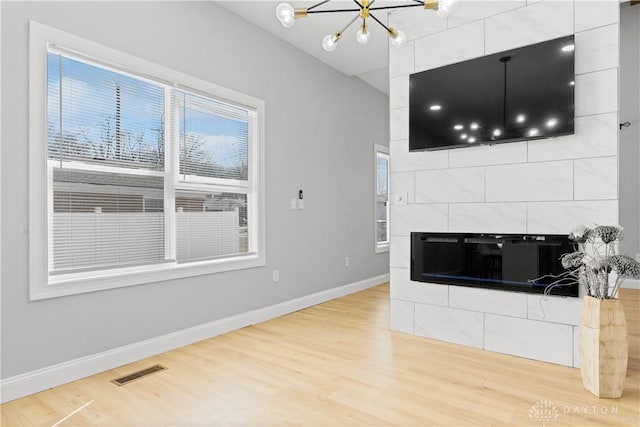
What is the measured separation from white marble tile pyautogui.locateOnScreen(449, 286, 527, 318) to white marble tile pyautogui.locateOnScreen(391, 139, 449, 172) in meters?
1.08

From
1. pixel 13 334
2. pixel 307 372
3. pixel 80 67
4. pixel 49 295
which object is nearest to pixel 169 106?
pixel 80 67

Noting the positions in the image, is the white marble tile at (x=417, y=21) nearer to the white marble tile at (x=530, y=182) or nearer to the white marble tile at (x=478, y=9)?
the white marble tile at (x=478, y=9)

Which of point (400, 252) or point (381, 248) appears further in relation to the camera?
point (381, 248)

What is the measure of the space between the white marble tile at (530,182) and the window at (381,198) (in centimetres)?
284

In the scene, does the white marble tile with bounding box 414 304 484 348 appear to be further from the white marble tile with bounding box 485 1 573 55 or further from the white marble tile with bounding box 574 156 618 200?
the white marble tile with bounding box 485 1 573 55

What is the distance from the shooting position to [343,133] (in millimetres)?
5078

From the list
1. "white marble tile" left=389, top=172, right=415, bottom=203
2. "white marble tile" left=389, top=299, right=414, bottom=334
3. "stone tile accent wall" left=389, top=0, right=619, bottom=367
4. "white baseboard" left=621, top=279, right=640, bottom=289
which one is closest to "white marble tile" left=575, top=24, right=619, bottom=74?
"stone tile accent wall" left=389, top=0, right=619, bottom=367

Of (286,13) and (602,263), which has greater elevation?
(286,13)

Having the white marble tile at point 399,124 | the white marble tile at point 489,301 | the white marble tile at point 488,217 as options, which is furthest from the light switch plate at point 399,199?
the white marble tile at point 489,301

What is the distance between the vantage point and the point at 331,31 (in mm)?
3920

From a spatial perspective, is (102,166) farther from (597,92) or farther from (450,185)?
(597,92)

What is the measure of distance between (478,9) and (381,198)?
3372mm

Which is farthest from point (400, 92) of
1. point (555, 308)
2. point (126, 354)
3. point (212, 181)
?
point (126, 354)

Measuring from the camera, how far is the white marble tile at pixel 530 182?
2691 millimetres
